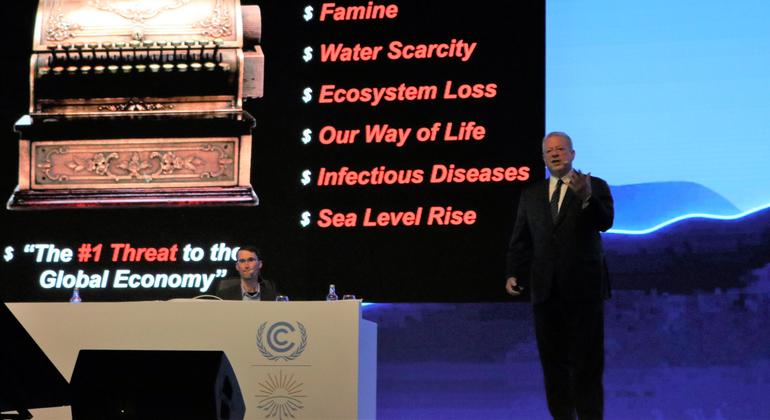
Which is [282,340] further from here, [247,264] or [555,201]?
[555,201]

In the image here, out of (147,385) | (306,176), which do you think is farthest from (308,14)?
(147,385)

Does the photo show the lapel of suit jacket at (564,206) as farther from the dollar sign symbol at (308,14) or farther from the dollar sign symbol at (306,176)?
the dollar sign symbol at (308,14)

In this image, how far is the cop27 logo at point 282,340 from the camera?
398 centimetres

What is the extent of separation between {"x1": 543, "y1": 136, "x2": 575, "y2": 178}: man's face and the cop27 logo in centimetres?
133

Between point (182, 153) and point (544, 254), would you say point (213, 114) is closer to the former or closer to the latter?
point (182, 153)

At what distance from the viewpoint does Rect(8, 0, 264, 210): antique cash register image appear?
586cm

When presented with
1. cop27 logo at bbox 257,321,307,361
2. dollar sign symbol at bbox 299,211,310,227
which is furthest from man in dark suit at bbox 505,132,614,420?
dollar sign symbol at bbox 299,211,310,227

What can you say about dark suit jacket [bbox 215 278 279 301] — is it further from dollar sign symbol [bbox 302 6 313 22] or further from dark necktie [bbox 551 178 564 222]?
dollar sign symbol [bbox 302 6 313 22]

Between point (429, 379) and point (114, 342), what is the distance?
2244 mm

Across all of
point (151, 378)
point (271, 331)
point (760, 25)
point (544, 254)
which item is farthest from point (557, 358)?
point (760, 25)

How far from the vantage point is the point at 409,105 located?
5.70m

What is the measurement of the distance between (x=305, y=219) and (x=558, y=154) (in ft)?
6.49

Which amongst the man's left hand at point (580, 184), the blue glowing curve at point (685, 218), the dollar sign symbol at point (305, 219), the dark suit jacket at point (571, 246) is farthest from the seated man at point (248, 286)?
the blue glowing curve at point (685, 218)

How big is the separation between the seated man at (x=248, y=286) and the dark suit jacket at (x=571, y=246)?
56.8 inches
